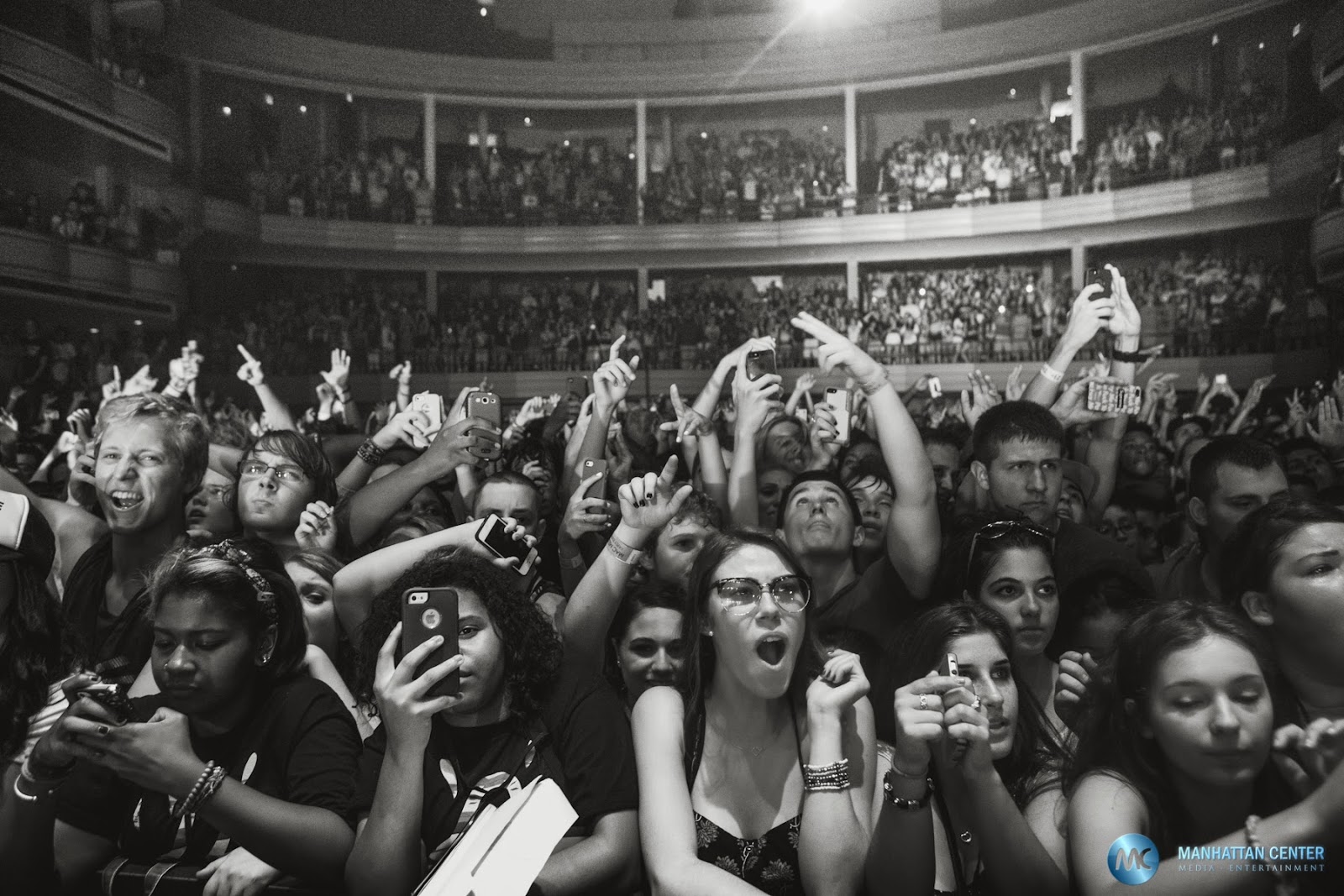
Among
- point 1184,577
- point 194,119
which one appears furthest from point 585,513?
point 194,119

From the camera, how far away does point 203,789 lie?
Answer: 1853 mm

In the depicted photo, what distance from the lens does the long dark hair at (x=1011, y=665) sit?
211 cm

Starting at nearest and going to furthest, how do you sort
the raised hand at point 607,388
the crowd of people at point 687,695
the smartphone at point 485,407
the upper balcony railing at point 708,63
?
the crowd of people at point 687,695 → the smartphone at point 485,407 → the raised hand at point 607,388 → the upper balcony railing at point 708,63

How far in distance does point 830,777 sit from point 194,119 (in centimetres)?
1873

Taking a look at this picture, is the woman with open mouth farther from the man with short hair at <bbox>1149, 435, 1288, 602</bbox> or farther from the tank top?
the man with short hair at <bbox>1149, 435, 1288, 602</bbox>

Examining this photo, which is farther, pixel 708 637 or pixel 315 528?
pixel 315 528

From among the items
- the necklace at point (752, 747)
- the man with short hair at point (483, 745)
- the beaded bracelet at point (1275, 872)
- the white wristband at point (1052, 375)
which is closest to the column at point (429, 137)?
the white wristband at point (1052, 375)

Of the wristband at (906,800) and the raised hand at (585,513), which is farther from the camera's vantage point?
the raised hand at (585,513)

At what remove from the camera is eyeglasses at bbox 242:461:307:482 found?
3260mm

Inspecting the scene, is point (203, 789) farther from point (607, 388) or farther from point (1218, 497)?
point (1218, 497)

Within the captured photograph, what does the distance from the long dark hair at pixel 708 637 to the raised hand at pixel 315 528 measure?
1.35 metres

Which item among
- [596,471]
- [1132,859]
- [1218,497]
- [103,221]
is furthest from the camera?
[103,221]

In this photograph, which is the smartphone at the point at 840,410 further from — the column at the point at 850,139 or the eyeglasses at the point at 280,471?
the column at the point at 850,139

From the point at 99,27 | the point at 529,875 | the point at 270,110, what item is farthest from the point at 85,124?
the point at 529,875
